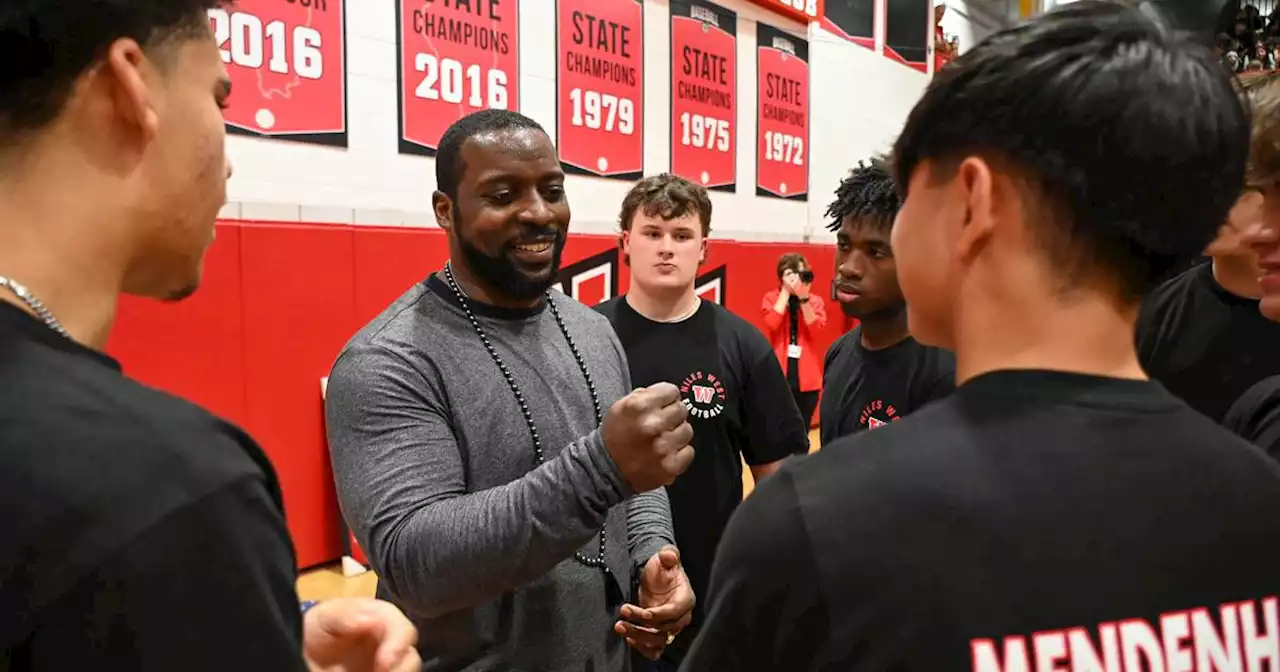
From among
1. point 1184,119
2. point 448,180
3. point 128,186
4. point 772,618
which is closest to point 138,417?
point 128,186

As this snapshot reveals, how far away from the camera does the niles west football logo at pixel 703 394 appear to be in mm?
2633

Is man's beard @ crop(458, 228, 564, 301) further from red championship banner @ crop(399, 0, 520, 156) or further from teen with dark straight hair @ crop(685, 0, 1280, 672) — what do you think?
red championship banner @ crop(399, 0, 520, 156)

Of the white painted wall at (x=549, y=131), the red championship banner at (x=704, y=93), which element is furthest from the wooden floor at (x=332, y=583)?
the red championship banner at (x=704, y=93)

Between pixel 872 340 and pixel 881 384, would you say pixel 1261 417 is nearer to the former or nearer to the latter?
pixel 881 384

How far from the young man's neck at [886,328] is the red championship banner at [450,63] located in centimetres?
263

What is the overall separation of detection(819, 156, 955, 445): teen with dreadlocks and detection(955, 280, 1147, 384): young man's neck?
4.69ft

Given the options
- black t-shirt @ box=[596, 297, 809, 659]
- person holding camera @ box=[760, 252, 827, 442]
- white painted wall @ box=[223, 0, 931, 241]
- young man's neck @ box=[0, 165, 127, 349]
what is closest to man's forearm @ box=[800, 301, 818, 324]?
person holding camera @ box=[760, 252, 827, 442]

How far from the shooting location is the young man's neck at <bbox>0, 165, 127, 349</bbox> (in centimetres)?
66

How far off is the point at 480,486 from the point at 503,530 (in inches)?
8.3

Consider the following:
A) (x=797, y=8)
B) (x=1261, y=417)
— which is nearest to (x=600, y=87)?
(x=797, y=8)

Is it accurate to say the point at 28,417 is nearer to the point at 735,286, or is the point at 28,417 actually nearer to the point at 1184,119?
the point at 1184,119

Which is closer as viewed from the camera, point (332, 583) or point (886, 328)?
point (886, 328)

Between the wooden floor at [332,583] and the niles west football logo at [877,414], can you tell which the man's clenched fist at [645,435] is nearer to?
the niles west football logo at [877,414]

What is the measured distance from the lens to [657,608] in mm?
1568
